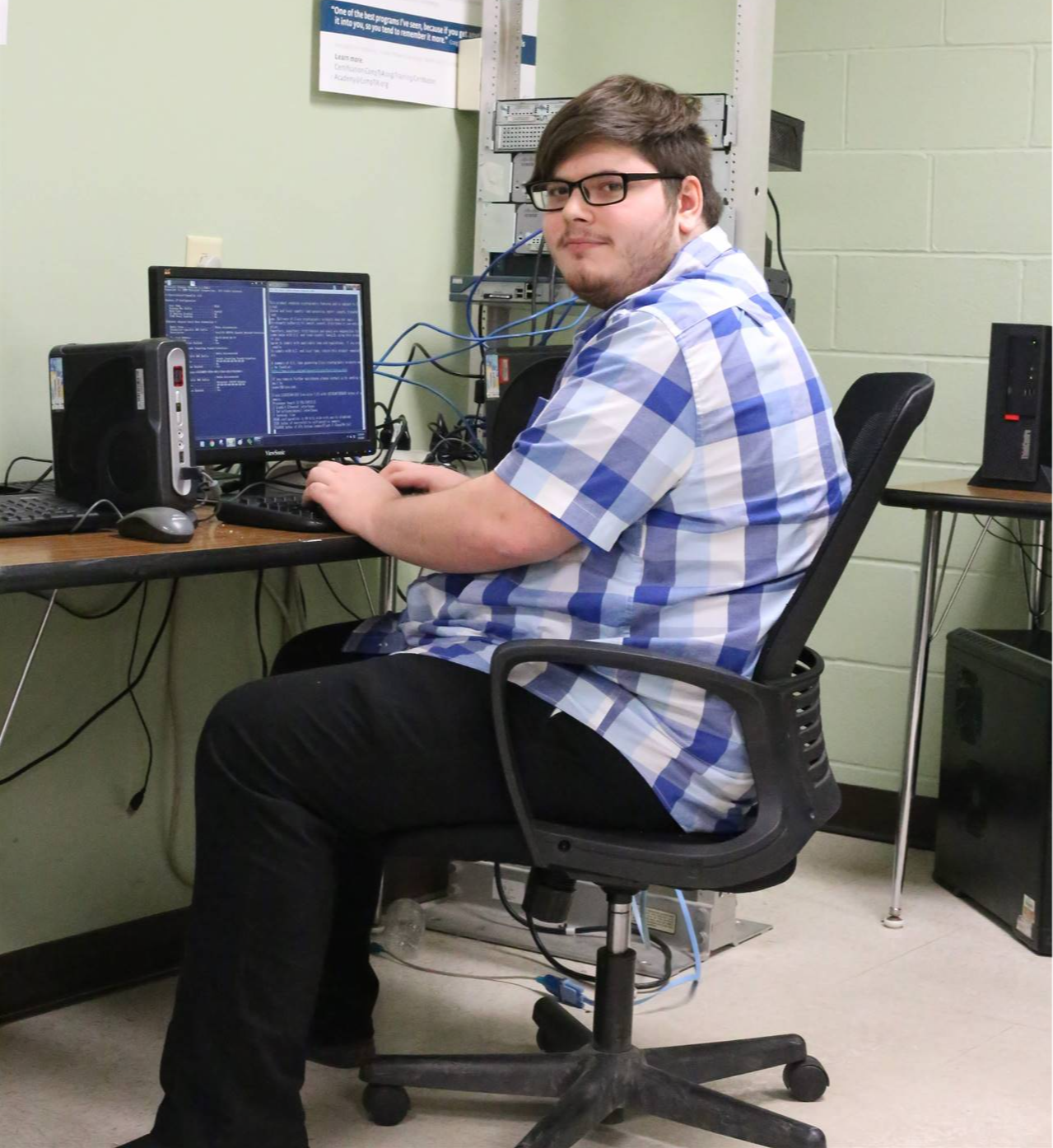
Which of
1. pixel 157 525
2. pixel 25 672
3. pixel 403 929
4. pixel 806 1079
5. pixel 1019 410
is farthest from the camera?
pixel 1019 410

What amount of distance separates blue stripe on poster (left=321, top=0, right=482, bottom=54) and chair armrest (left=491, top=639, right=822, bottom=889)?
1447 millimetres

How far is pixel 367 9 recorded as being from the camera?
266cm

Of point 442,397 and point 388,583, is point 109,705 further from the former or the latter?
point 442,397

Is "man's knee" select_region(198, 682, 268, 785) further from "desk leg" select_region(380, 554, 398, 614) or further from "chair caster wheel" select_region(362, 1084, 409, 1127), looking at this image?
"desk leg" select_region(380, 554, 398, 614)

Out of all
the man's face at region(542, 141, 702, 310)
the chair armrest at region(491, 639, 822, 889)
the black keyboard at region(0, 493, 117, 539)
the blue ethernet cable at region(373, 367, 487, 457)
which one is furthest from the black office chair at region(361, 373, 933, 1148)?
the blue ethernet cable at region(373, 367, 487, 457)

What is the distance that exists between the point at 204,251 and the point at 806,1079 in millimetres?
1572

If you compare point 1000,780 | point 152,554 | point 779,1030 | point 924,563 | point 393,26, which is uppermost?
point 393,26

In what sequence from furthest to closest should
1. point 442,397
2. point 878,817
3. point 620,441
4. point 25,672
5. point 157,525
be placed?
1. point 878,817
2. point 442,397
3. point 25,672
4. point 157,525
5. point 620,441

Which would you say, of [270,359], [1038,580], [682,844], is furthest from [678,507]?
[1038,580]

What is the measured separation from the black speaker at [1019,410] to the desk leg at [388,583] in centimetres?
113

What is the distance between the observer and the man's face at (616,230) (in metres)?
1.83

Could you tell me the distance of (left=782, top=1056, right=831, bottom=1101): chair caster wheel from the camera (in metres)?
2.06

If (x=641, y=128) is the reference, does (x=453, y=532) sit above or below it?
below

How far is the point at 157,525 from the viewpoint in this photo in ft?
5.88
